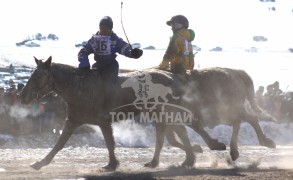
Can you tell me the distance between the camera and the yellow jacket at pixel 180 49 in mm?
14812

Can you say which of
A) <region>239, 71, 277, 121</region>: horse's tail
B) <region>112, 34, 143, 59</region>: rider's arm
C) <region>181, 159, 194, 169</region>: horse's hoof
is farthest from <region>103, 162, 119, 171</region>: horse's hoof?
<region>239, 71, 277, 121</region>: horse's tail

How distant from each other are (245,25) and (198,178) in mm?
53402

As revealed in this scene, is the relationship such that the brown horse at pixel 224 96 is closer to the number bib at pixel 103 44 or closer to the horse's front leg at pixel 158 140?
the horse's front leg at pixel 158 140

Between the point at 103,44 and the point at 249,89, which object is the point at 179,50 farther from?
the point at 249,89

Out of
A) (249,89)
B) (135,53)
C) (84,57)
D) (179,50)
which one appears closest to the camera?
(84,57)

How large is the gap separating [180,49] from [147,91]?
162 cm

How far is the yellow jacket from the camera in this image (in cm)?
1481

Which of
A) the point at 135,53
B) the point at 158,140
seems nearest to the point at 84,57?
the point at 135,53

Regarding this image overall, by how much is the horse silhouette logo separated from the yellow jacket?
117cm

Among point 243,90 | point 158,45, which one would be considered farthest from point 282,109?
point 158,45

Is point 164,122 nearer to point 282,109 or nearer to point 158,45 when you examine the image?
point 282,109

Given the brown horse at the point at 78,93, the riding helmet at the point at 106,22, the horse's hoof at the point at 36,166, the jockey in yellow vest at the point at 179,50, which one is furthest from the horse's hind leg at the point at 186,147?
the horse's hoof at the point at 36,166

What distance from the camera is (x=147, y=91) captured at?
13664 mm

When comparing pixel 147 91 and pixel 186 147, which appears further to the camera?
pixel 186 147
